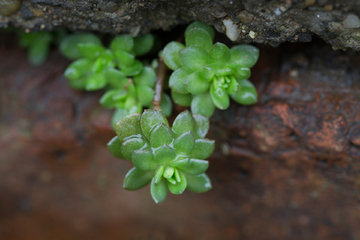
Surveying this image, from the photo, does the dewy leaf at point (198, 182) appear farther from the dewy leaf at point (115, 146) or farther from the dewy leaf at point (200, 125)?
the dewy leaf at point (115, 146)

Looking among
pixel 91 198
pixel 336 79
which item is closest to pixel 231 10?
pixel 336 79

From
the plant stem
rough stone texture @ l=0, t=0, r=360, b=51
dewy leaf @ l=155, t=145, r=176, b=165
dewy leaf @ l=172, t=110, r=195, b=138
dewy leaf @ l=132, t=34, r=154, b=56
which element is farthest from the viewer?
dewy leaf @ l=132, t=34, r=154, b=56

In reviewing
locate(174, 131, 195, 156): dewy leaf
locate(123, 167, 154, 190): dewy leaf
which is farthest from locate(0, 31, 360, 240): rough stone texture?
locate(123, 167, 154, 190): dewy leaf

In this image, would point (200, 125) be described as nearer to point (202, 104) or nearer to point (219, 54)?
point (202, 104)

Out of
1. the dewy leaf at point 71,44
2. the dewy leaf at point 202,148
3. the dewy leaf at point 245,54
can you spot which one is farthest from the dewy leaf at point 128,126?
the dewy leaf at point 71,44

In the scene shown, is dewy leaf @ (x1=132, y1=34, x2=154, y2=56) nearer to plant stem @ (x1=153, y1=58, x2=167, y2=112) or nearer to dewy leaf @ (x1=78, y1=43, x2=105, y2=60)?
plant stem @ (x1=153, y1=58, x2=167, y2=112)

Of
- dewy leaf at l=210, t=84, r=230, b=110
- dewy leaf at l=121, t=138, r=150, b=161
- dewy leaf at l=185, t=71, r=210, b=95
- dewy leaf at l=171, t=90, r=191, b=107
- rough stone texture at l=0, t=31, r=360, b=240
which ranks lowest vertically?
rough stone texture at l=0, t=31, r=360, b=240
